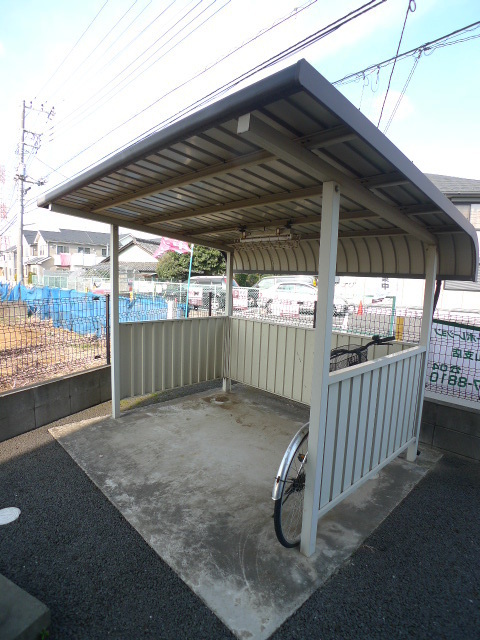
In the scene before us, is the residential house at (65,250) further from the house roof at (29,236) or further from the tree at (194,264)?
the tree at (194,264)

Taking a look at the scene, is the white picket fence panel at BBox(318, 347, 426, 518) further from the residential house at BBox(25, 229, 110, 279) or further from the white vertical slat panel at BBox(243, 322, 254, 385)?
the residential house at BBox(25, 229, 110, 279)

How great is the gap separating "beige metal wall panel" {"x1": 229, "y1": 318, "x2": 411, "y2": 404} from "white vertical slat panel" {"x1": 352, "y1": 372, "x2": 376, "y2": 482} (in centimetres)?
136

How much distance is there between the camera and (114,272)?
365 cm

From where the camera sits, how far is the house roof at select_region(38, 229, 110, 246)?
32903 mm

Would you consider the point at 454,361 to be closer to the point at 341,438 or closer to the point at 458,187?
the point at 341,438

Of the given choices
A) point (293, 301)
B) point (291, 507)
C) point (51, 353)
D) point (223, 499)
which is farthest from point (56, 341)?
point (293, 301)

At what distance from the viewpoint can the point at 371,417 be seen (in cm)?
237

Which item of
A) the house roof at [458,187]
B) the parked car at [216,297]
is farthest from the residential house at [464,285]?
the parked car at [216,297]

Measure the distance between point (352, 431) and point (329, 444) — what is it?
0.88 feet

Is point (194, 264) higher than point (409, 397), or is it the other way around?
point (194, 264)

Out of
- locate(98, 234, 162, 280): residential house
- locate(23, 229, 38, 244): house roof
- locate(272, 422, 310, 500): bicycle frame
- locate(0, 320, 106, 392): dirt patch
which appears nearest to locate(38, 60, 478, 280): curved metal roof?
locate(272, 422, 310, 500): bicycle frame

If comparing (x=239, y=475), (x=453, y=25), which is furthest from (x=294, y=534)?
(x=453, y=25)

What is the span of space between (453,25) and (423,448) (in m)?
4.35

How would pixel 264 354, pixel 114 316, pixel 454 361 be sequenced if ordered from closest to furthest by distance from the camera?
pixel 454 361, pixel 114 316, pixel 264 354
